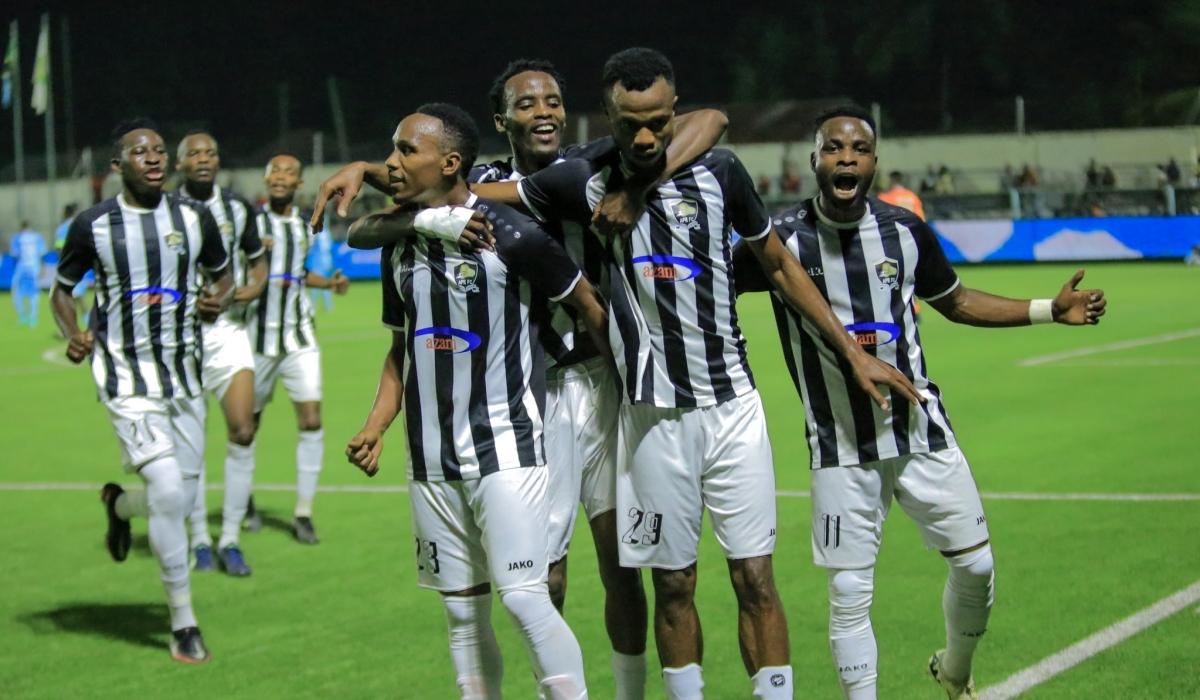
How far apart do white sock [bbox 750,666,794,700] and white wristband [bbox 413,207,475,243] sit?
5.79ft

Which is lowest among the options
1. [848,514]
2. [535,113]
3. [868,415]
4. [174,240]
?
[848,514]

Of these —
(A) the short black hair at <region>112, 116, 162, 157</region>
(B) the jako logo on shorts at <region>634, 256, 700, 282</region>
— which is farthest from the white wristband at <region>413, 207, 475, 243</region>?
(A) the short black hair at <region>112, 116, 162, 157</region>

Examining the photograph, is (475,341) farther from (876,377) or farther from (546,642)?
(876,377)

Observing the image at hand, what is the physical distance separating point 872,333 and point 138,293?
3796 mm

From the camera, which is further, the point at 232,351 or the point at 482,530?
the point at 232,351

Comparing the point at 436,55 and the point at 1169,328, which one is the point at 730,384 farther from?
the point at 436,55

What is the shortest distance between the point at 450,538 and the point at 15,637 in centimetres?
339

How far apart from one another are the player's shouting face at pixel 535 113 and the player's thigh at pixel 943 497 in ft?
5.71

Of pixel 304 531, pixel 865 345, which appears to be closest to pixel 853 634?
pixel 865 345

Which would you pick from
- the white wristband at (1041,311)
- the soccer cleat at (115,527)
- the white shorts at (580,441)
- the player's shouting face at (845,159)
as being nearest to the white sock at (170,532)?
the soccer cleat at (115,527)

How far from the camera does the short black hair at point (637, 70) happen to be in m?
4.56

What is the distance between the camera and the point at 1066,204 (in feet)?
113

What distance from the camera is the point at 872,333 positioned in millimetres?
5070

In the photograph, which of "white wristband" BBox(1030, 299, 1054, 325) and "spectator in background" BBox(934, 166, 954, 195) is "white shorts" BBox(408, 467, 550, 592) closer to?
"white wristband" BBox(1030, 299, 1054, 325)
